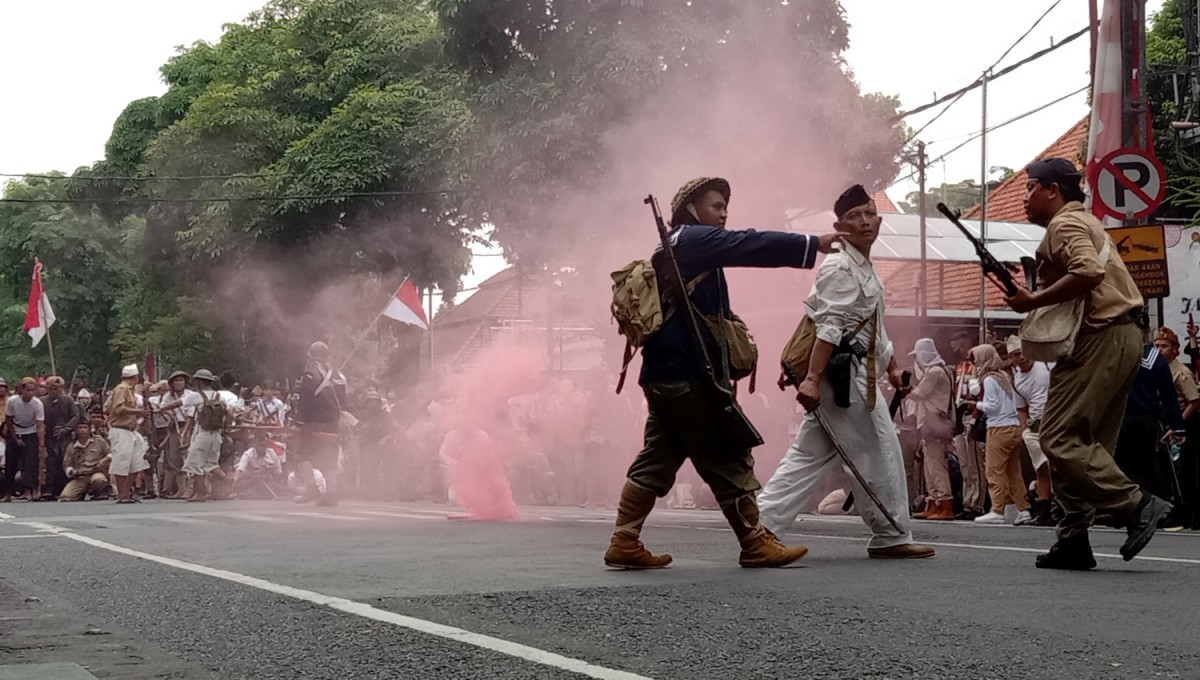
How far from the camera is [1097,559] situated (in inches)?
314

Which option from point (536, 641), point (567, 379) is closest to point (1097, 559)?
point (536, 641)

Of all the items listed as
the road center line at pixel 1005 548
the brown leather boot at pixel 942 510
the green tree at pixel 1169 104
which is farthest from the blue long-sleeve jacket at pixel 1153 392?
the green tree at pixel 1169 104

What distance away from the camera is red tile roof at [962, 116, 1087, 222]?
36.8 meters

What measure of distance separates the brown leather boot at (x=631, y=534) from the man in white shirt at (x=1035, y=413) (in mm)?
6585

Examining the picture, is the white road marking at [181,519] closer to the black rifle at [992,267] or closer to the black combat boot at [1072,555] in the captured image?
the black rifle at [992,267]

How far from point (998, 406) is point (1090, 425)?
273 inches

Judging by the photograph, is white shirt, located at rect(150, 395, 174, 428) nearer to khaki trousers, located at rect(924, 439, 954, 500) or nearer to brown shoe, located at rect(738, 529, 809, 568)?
khaki trousers, located at rect(924, 439, 954, 500)

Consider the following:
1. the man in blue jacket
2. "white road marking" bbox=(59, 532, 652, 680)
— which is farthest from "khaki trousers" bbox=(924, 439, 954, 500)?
"white road marking" bbox=(59, 532, 652, 680)

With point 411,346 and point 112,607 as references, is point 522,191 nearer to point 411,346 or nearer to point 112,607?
point 411,346

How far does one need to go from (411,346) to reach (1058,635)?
2937cm

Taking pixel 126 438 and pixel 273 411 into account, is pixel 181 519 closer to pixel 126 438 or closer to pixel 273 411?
pixel 126 438

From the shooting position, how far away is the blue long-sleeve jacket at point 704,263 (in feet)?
23.8

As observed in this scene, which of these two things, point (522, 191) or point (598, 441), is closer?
point (598, 441)

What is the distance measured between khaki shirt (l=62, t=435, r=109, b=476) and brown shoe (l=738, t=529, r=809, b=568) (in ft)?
61.6
